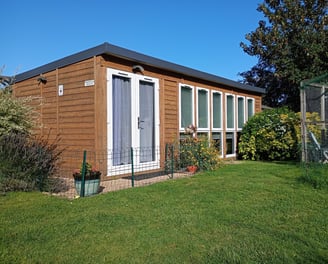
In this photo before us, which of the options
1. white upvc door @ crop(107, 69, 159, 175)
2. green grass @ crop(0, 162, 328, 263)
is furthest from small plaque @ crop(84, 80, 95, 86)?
green grass @ crop(0, 162, 328, 263)

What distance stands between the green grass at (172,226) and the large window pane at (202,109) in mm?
4591

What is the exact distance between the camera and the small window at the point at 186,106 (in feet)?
30.4

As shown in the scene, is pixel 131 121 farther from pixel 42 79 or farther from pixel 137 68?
pixel 42 79

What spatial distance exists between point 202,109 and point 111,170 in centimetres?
419

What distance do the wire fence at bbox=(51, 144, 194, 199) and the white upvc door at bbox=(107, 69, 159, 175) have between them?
0.02 meters

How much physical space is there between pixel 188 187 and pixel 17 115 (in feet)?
11.9

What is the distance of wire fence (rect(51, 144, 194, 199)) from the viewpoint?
17.7 feet

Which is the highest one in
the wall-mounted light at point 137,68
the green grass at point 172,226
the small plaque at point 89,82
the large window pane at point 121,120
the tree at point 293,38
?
the tree at point 293,38

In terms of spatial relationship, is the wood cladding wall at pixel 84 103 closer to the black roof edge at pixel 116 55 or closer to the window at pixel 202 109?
the black roof edge at pixel 116 55

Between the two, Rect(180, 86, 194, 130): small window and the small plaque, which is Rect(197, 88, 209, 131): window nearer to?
Rect(180, 86, 194, 130): small window

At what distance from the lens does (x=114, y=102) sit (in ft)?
23.8

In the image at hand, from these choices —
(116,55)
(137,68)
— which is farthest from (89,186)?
(137,68)

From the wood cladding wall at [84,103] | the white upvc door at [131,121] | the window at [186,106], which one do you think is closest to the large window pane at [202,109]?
the window at [186,106]

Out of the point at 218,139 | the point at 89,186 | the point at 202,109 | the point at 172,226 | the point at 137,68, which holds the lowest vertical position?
the point at 172,226
